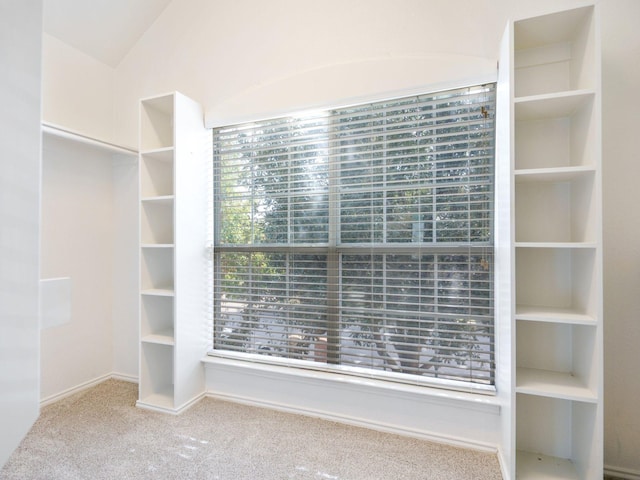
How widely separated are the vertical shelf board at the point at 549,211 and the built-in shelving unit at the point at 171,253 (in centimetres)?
192

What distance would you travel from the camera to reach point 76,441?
1.83 meters

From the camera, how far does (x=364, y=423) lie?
1971 mm

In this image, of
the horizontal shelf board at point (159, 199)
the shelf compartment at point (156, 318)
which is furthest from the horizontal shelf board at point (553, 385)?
the horizontal shelf board at point (159, 199)

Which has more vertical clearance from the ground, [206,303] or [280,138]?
[280,138]

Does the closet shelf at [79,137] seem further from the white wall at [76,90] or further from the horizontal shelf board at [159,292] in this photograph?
the horizontal shelf board at [159,292]

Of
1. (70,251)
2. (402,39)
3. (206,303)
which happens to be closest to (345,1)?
(402,39)

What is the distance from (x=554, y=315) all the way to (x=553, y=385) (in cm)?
31

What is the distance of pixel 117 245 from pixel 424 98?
8.25 ft

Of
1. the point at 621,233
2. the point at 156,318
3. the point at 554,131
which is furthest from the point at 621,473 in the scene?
the point at 156,318

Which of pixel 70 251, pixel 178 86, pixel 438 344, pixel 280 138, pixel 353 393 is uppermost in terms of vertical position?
pixel 178 86

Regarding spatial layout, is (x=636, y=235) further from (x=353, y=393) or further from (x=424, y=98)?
(x=353, y=393)

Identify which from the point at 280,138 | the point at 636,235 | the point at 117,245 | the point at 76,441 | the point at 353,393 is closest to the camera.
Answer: the point at 636,235

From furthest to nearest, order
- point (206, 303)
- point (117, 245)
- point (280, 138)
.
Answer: point (117, 245) → point (206, 303) → point (280, 138)

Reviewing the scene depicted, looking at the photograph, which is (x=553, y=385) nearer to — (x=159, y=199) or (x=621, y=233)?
(x=621, y=233)
